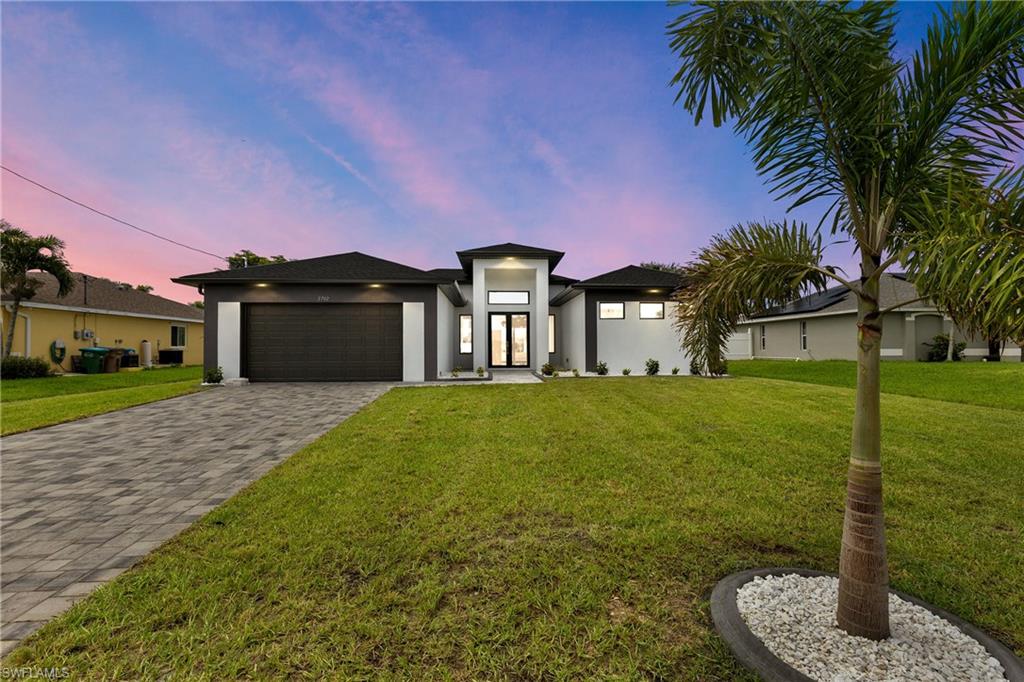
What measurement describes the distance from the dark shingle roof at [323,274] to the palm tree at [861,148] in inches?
401

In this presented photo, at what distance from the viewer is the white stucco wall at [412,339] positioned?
40.2 ft

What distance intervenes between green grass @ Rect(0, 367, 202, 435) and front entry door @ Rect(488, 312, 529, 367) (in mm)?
9448

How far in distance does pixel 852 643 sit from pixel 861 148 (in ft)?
8.00

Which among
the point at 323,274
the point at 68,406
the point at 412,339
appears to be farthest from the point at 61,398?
the point at 412,339

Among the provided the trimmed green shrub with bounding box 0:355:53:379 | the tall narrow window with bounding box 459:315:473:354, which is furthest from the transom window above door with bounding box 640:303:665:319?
the trimmed green shrub with bounding box 0:355:53:379

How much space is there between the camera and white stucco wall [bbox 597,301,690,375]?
556 inches

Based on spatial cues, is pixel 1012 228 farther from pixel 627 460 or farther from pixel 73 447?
pixel 73 447

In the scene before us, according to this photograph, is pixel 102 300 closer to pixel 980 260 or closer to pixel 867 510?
pixel 867 510

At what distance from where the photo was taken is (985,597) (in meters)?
2.25

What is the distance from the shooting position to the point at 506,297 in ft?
50.5

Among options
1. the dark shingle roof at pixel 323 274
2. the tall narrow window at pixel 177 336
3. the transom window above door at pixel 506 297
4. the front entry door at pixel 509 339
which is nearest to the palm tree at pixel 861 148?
the dark shingle roof at pixel 323 274

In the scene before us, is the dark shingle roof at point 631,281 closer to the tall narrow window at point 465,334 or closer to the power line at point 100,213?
the tall narrow window at point 465,334

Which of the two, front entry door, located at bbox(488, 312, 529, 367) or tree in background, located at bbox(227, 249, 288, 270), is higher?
tree in background, located at bbox(227, 249, 288, 270)

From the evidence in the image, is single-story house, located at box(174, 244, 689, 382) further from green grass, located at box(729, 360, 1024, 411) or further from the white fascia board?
the white fascia board
